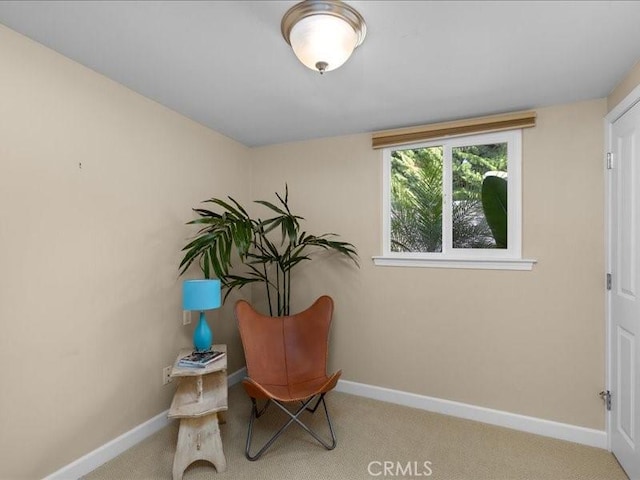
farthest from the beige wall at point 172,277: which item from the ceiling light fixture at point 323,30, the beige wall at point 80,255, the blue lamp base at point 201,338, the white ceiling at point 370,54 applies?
the ceiling light fixture at point 323,30

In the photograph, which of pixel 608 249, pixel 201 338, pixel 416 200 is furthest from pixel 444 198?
pixel 201 338

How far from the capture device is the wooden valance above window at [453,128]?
231 cm

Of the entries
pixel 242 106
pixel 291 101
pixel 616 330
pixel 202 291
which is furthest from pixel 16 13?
pixel 616 330

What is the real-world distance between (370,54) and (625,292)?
77.6 inches

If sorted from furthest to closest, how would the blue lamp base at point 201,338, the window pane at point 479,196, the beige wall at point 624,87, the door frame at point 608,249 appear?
the window pane at point 479,196 < the blue lamp base at point 201,338 < the door frame at point 608,249 < the beige wall at point 624,87

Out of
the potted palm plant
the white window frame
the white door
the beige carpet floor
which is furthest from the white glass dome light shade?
the beige carpet floor

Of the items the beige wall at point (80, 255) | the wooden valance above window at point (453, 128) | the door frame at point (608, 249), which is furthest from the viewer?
the wooden valance above window at point (453, 128)

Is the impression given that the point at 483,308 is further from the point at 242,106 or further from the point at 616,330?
the point at 242,106

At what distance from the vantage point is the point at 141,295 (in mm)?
2240

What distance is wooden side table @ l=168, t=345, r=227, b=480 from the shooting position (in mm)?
1851

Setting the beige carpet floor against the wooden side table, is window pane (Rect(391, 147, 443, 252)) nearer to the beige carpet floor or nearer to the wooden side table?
the beige carpet floor

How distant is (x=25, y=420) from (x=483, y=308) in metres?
2.83
